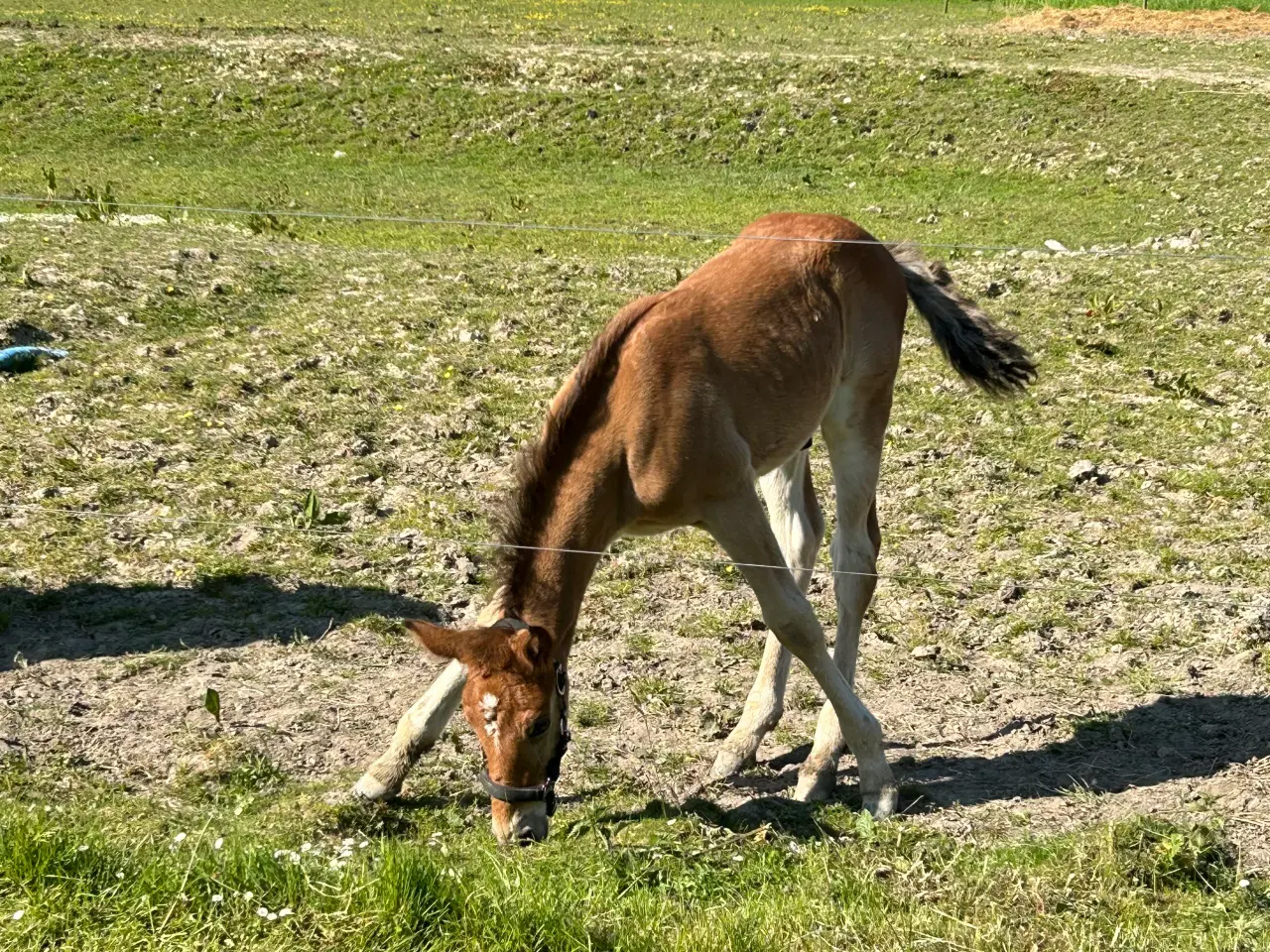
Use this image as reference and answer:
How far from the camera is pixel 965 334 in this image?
7539mm

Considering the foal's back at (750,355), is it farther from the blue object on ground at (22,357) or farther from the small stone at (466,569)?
the blue object on ground at (22,357)

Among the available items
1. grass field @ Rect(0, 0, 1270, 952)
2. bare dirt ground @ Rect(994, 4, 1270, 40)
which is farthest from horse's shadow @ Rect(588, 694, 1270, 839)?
bare dirt ground @ Rect(994, 4, 1270, 40)

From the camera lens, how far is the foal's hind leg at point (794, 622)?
5902mm

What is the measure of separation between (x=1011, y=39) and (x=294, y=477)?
1109 inches

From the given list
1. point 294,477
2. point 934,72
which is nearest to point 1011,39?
point 934,72

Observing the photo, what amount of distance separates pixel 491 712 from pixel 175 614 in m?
3.24

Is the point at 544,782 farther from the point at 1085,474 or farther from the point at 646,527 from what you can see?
the point at 1085,474

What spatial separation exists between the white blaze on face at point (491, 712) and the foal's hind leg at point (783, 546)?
1.75 meters

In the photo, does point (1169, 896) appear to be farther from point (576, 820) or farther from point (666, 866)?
point (576, 820)

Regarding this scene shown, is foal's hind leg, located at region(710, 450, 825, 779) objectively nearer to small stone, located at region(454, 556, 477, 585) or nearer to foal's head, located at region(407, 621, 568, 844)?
foal's head, located at region(407, 621, 568, 844)

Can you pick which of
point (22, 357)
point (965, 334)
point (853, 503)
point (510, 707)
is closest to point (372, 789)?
point (510, 707)

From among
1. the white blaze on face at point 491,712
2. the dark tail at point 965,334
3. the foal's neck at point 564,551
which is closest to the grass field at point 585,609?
the white blaze on face at point 491,712

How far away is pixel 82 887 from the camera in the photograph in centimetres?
443

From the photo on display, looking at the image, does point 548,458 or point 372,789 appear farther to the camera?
point 372,789
